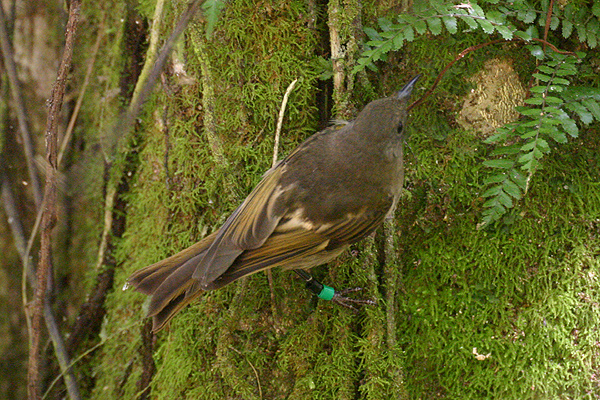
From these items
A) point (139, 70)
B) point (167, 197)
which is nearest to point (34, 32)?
point (139, 70)

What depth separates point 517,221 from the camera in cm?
271

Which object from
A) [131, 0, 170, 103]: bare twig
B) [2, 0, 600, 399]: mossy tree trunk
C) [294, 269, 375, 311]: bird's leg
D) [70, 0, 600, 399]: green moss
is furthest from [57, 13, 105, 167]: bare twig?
[294, 269, 375, 311]: bird's leg

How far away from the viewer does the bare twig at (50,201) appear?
2.68 m

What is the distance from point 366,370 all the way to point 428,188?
Result: 0.99m

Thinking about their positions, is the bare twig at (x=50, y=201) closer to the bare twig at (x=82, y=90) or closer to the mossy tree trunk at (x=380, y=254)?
the mossy tree trunk at (x=380, y=254)

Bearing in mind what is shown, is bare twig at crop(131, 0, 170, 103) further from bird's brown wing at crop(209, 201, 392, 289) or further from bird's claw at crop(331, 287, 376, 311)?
bird's claw at crop(331, 287, 376, 311)

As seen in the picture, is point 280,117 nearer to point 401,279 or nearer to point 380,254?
point 380,254

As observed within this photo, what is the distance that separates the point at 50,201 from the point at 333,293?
167 centimetres

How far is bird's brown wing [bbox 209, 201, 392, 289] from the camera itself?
2.56m

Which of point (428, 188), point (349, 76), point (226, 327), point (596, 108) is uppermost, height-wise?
point (349, 76)

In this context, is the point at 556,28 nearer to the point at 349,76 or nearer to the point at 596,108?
the point at 596,108

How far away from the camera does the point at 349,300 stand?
2650 mm

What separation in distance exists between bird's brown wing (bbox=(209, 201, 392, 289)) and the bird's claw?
0.23 m

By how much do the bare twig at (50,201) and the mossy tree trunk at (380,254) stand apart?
1.83ft
